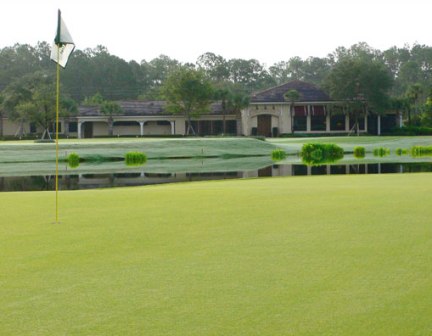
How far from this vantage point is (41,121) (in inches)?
2261

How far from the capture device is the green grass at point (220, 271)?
184 inches

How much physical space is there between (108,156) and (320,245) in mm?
33583

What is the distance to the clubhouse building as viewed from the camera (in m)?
63.9

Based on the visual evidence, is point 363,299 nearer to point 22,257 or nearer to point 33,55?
point 22,257

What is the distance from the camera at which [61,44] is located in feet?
31.1

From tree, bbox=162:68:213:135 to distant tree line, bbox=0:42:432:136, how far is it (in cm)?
53

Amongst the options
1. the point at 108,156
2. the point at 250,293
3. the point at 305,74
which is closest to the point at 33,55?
the point at 305,74

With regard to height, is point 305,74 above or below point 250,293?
above

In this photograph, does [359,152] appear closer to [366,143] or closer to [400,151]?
[400,151]

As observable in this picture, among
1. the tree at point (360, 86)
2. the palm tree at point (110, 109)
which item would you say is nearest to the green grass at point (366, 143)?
the tree at point (360, 86)

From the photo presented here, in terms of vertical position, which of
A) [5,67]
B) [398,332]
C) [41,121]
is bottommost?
[398,332]

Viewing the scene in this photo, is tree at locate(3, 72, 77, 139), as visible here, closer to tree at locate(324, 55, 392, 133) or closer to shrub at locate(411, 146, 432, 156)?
tree at locate(324, 55, 392, 133)

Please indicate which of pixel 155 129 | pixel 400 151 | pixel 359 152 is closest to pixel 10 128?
pixel 155 129

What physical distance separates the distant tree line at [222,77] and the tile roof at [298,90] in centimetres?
92
